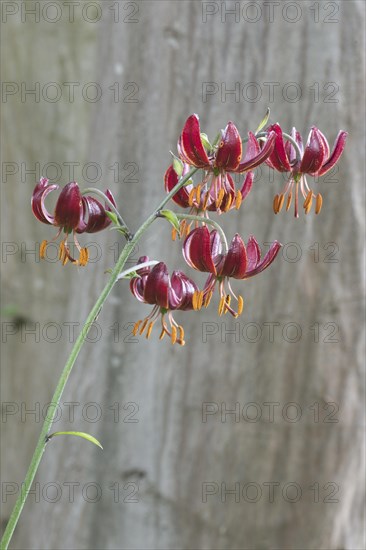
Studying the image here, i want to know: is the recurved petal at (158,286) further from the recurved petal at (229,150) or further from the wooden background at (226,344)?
the wooden background at (226,344)

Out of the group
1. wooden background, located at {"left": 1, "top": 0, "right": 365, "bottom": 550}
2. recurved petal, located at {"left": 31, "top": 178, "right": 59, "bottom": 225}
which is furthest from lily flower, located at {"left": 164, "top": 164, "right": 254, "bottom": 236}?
wooden background, located at {"left": 1, "top": 0, "right": 365, "bottom": 550}

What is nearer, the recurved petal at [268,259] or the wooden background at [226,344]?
the recurved petal at [268,259]

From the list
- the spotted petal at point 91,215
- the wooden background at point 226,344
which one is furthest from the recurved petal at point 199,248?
the wooden background at point 226,344

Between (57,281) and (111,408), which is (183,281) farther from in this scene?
(57,281)

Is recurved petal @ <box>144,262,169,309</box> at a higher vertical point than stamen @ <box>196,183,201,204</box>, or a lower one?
lower

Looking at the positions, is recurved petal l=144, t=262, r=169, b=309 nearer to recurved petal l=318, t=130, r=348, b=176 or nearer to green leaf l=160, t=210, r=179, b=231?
green leaf l=160, t=210, r=179, b=231

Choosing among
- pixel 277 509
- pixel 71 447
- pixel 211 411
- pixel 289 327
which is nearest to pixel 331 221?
pixel 289 327
